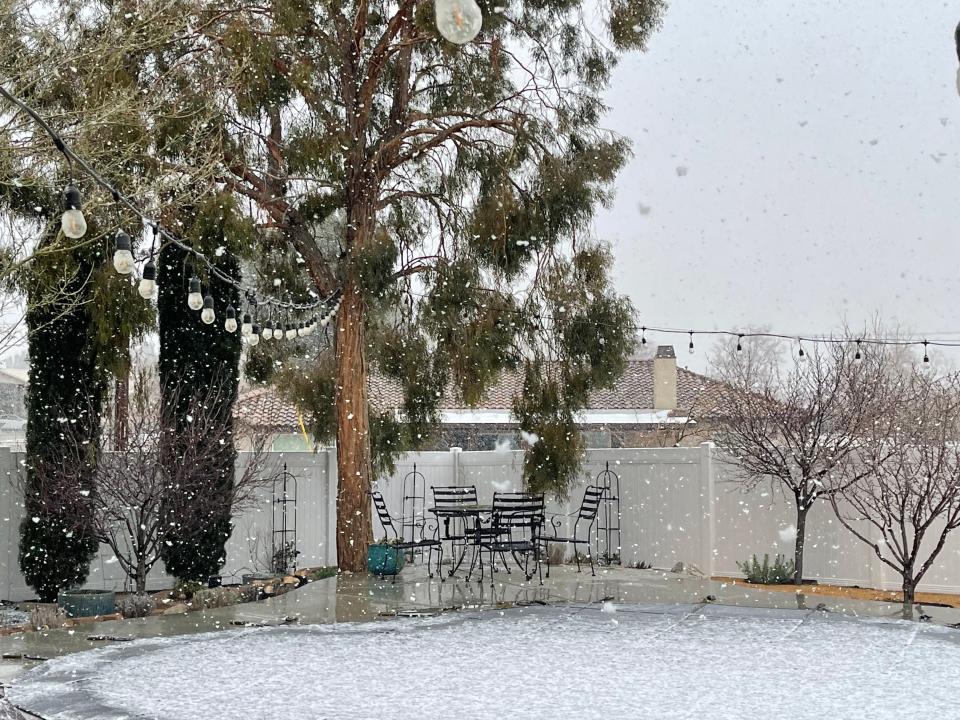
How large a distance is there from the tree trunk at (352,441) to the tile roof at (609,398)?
8673mm

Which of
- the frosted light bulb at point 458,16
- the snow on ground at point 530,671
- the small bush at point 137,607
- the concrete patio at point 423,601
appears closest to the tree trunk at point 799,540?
the concrete patio at point 423,601

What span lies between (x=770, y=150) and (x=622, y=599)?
36.1 m

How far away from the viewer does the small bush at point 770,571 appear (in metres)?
10.7

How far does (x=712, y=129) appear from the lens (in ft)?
146

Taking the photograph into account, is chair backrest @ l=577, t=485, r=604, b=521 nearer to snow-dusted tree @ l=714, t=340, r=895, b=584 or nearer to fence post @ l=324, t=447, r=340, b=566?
snow-dusted tree @ l=714, t=340, r=895, b=584

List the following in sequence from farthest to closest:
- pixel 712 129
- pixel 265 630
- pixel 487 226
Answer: pixel 712 129 → pixel 487 226 → pixel 265 630

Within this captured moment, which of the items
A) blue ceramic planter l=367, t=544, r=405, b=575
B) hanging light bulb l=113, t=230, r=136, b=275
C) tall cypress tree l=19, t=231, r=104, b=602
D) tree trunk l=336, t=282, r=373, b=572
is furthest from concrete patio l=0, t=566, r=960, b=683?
hanging light bulb l=113, t=230, r=136, b=275

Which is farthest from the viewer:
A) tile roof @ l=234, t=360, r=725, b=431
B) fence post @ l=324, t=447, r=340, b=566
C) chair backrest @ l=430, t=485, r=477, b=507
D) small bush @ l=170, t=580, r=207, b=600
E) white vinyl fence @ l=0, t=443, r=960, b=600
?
tile roof @ l=234, t=360, r=725, b=431

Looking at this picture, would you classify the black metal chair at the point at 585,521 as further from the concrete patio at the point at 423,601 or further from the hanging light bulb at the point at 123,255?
the hanging light bulb at the point at 123,255

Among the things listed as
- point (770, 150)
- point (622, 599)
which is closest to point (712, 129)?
point (770, 150)

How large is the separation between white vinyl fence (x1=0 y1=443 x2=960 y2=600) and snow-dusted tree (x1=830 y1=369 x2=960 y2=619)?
293 millimetres

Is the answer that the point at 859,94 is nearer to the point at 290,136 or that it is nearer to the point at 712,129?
the point at 712,129

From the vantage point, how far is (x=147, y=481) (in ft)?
29.0

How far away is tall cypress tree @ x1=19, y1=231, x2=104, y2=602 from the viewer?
932cm
